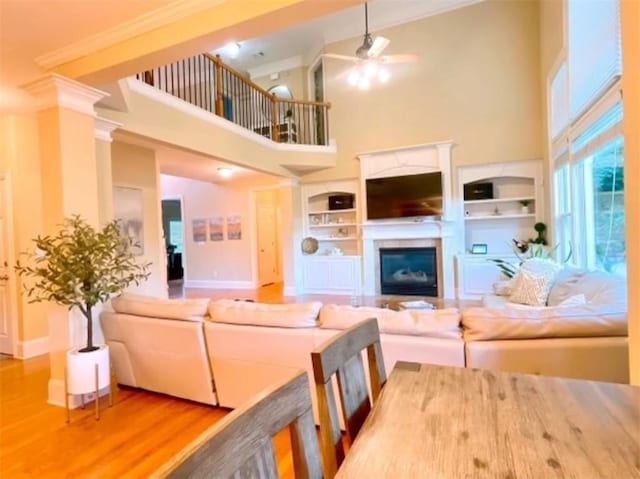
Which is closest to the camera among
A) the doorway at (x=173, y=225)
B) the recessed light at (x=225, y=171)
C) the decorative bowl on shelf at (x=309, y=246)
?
the recessed light at (x=225, y=171)

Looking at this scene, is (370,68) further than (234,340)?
Yes

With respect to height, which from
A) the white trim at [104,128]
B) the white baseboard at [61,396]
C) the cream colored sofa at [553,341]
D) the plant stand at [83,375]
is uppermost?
the white trim at [104,128]

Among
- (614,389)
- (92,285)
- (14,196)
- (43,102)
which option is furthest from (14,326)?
(614,389)

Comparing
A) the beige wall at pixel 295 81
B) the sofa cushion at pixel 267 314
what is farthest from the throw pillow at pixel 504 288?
the beige wall at pixel 295 81

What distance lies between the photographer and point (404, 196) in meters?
6.50

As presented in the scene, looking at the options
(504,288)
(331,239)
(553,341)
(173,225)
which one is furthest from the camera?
(173,225)

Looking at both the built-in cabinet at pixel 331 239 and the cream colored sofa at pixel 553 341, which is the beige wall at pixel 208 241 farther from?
the cream colored sofa at pixel 553 341

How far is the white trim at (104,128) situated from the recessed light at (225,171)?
3.15 metres

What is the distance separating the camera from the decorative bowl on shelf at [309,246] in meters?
7.46

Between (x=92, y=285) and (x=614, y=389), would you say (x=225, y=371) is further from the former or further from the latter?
(x=614, y=389)

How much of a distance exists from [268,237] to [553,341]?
742cm

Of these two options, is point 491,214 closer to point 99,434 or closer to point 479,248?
point 479,248

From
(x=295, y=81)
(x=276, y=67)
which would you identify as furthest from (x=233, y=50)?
Answer: (x=295, y=81)

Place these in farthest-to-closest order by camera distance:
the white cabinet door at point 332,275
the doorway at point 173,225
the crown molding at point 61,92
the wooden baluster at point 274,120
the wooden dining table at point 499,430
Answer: the doorway at point 173,225
the white cabinet door at point 332,275
the wooden baluster at point 274,120
the crown molding at point 61,92
the wooden dining table at point 499,430
